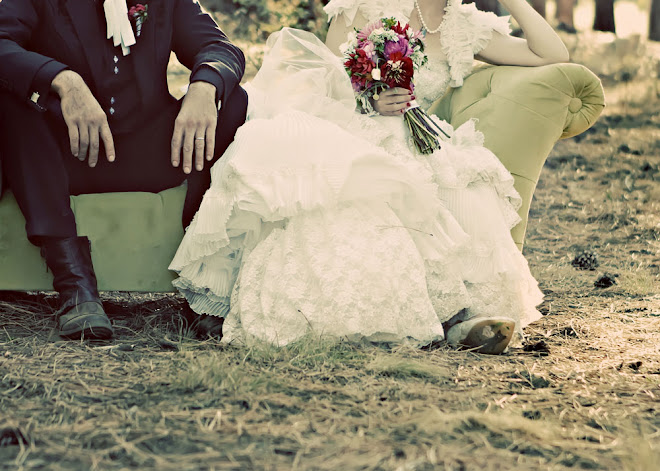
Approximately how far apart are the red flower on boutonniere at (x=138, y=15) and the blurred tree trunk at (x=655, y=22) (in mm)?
13369

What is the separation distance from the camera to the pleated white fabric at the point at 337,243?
99.0 inches

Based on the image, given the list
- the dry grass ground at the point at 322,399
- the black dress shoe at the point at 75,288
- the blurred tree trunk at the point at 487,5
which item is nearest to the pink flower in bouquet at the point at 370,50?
the dry grass ground at the point at 322,399

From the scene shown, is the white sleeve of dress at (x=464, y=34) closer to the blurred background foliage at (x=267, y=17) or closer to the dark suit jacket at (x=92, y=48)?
the dark suit jacket at (x=92, y=48)

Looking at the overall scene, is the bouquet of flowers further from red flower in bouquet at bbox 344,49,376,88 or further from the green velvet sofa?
the green velvet sofa

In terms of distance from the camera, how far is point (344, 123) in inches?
117

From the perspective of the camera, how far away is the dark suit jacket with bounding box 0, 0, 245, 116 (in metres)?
2.52

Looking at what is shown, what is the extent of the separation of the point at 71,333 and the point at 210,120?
864 millimetres

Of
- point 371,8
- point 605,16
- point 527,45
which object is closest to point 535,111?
point 527,45

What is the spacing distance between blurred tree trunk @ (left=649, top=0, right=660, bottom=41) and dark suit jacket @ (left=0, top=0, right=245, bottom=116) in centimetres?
1317

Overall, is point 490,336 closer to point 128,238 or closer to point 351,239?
point 351,239

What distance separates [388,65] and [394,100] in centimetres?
15

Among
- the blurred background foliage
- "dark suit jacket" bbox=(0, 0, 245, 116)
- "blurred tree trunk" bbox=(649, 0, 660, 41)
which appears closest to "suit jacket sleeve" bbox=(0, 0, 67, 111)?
"dark suit jacket" bbox=(0, 0, 245, 116)

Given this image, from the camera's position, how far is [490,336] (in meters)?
2.60

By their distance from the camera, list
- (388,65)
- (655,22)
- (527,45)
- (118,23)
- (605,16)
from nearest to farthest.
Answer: (118,23), (388,65), (527,45), (605,16), (655,22)
